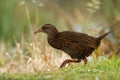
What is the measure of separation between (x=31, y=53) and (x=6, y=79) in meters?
3.32

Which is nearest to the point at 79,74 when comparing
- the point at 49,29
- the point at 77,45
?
the point at 77,45

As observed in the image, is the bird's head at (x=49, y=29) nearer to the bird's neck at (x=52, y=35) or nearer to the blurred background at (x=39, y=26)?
the bird's neck at (x=52, y=35)

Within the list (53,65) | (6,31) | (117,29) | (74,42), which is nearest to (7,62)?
(53,65)

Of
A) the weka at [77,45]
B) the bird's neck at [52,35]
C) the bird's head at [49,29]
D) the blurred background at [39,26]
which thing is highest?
the blurred background at [39,26]

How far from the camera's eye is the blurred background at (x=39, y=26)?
1224cm

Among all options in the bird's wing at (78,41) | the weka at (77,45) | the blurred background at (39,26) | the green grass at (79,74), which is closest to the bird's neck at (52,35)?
the weka at (77,45)

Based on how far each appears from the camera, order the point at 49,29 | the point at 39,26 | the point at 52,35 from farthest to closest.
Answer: the point at 39,26 → the point at 49,29 → the point at 52,35

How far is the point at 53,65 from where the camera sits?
37.1 ft

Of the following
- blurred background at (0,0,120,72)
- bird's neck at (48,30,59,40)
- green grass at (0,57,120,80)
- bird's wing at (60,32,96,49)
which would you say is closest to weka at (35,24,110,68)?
bird's wing at (60,32,96,49)

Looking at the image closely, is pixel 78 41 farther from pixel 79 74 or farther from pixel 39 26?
pixel 39 26

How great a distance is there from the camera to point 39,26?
53.3 ft

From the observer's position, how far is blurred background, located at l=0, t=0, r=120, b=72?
40.2 feet

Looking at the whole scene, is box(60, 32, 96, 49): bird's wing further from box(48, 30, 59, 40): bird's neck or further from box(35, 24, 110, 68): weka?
box(48, 30, 59, 40): bird's neck

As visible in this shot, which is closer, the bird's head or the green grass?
the green grass
